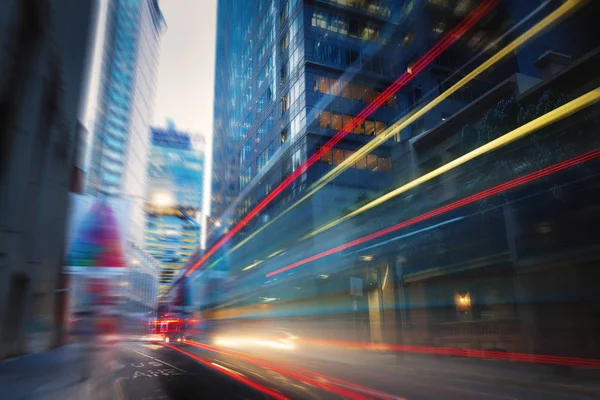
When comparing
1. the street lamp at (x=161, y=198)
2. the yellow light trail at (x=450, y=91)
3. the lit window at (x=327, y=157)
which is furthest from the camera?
the lit window at (x=327, y=157)

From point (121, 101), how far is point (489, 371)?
2744cm

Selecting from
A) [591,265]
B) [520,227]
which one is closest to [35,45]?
[520,227]

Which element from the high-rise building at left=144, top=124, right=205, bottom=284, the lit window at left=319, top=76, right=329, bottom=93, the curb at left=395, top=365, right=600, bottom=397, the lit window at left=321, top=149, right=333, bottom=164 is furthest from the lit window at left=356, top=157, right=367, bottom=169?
the high-rise building at left=144, top=124, right=205, bottom=284

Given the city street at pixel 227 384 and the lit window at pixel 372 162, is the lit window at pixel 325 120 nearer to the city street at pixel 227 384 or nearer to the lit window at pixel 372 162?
the lit window at pixel 372 162

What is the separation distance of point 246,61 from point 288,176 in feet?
96.0

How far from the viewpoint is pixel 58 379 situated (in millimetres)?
9008

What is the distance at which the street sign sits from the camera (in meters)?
19.7

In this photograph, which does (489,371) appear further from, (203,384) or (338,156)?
(338,156)

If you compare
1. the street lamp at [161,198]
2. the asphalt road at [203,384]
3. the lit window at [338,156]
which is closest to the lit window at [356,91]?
the lit window at [338,156]

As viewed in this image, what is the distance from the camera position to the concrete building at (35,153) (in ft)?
42.7

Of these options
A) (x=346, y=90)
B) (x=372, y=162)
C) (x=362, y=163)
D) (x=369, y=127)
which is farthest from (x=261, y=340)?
(x=346, y=90)

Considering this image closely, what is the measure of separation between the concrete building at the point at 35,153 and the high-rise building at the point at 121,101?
224 cm

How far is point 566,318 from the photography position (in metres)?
12.3

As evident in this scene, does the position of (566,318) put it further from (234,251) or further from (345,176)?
(345,176)
